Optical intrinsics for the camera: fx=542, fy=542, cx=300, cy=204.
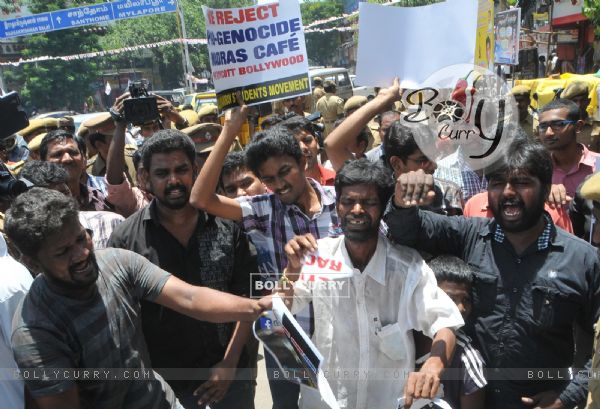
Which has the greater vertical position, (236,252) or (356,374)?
(236,252)

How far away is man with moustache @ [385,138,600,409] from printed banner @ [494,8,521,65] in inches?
197

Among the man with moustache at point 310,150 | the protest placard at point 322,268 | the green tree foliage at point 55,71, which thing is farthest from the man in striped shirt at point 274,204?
the green tree foliage at point 55,71

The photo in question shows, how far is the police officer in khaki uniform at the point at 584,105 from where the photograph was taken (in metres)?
5.52

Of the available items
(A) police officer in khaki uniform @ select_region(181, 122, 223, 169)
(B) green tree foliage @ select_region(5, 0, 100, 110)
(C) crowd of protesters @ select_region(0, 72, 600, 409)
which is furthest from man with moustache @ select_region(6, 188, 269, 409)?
(B) green tree foliage @ select_region(5, 0, 100, 110)

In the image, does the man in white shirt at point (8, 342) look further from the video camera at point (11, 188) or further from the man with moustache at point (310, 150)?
the man with moustache at point (310, 150)

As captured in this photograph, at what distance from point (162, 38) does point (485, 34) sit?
151 ft

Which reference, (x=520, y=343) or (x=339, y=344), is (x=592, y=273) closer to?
(x=520, y=343)

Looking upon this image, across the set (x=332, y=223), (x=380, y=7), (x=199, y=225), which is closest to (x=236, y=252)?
(x=199, y=225)

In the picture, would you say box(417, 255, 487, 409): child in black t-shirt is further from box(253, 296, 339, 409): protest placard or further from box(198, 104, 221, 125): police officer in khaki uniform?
box(198, 104, 221, 125): police officer in khaki uniform

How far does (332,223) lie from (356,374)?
715 mm

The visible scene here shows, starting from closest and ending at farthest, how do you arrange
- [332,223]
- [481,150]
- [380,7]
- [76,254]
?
[76,254]
[481,150]
[332,223]
[380,7]

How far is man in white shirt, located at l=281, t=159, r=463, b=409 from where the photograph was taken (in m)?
1.93

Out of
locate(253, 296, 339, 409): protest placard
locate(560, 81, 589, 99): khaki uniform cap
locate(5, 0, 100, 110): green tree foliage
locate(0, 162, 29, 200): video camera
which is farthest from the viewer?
locate(5, 0, 100, 110): green tree foliage

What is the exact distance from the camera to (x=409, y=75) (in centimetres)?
266
